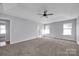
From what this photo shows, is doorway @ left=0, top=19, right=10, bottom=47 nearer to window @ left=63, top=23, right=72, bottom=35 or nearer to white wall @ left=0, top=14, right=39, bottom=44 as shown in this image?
white wall @ left=0, top=14, right=39, bottom=44

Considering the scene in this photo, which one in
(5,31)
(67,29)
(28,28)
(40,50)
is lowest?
(40,50)

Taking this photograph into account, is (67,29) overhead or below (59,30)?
overhead

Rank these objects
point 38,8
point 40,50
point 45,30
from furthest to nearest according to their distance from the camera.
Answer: point 45,30 < point 40,50 < point 38,8

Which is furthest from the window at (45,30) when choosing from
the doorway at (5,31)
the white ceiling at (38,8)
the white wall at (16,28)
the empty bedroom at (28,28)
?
the white ceiling at (38,8)

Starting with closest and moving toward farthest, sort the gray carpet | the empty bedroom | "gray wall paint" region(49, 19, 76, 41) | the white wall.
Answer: the gray carpet
the empty bedroom
the white wall
"gray wall paint" region(49, 19, 76, 41)

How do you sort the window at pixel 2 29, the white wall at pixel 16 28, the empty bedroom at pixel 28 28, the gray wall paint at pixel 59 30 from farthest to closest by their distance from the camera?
1. the gray wall paint at pixel 59 30
2. the window at pixel 2 29
3. the white wall at pixel 16 28
4. the empty bedroom at pixel 28 28

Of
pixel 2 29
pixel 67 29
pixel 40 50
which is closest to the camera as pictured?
pixel 40 50

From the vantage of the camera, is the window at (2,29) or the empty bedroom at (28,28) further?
the window at (2,29)

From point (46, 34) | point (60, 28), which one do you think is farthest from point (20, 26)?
point (46, 34)

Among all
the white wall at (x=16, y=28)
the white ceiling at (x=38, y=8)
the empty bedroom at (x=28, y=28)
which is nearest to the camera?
the white ceiling at (x=38, y=8)

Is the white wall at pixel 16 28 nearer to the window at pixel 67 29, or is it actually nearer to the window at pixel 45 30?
the window at pixel 67 29

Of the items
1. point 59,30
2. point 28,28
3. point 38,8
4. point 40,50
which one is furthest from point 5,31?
point 59,30

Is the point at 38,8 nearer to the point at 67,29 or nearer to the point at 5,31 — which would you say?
the point at 5,31

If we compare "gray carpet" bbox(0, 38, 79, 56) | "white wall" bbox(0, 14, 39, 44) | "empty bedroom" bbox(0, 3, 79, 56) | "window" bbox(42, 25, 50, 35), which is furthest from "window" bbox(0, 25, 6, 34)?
"window" bbox(42, 25, 50, 35)
